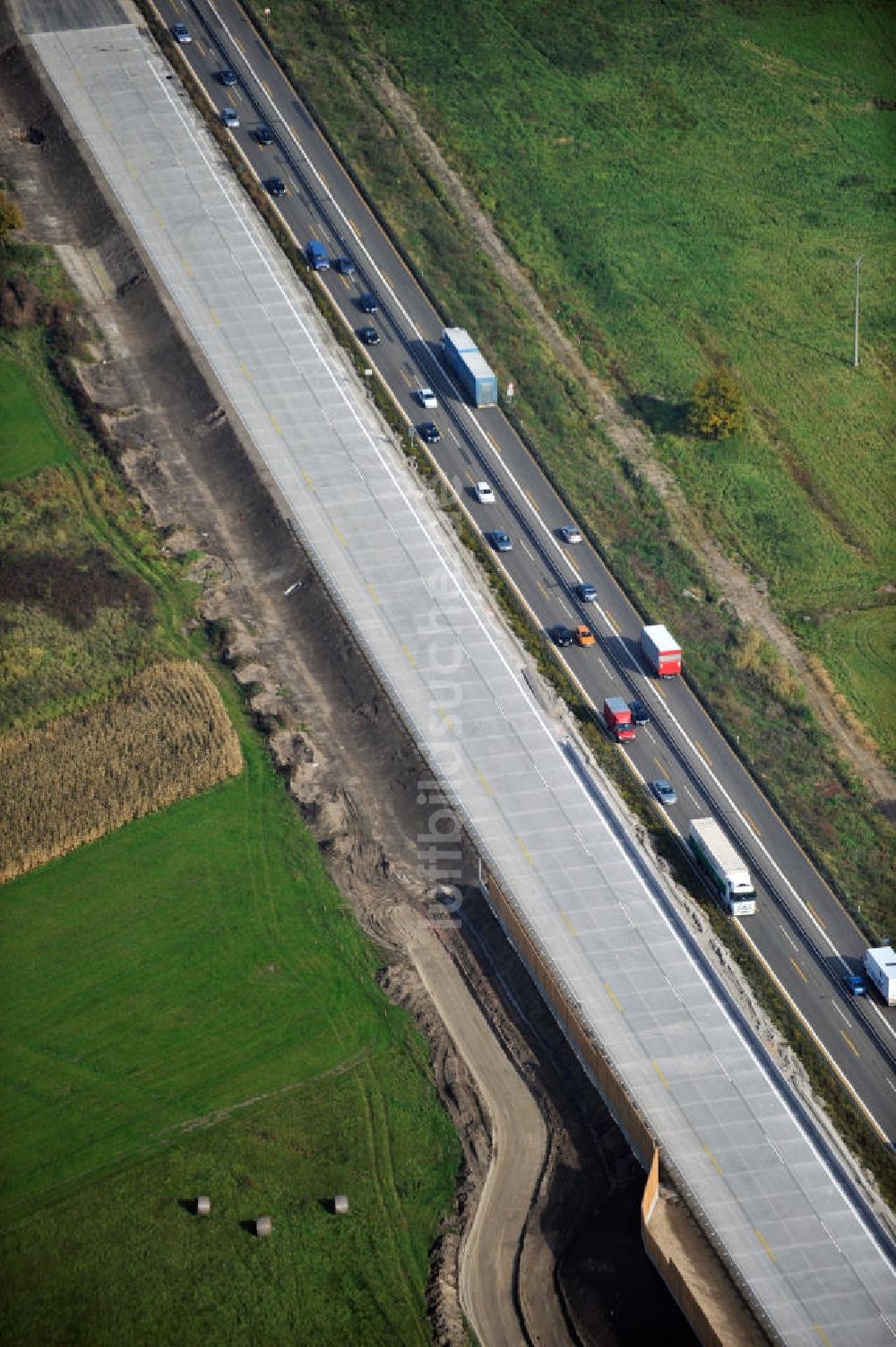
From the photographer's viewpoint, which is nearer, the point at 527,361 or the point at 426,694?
the point at 426,694

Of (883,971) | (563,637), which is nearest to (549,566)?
(563,637)

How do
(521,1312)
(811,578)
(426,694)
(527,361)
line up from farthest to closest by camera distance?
(527,361) < (811,578) < (426,694) < (521,1312)

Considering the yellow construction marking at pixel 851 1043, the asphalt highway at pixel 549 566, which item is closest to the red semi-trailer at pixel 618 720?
the asphalt highway at pixel 549 566

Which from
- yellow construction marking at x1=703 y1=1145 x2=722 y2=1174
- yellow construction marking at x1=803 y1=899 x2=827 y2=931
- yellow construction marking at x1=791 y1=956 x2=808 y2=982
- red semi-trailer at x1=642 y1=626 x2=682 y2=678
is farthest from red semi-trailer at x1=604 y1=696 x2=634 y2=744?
yellow construction marking at x1=703 y1=1145 x2=722 y2=1174

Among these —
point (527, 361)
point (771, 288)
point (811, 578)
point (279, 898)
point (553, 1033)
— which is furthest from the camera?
point (771, 288)

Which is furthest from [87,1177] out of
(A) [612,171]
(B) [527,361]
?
(A) [612,171]

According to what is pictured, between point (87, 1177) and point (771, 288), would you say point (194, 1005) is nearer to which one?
point (87, 1177)

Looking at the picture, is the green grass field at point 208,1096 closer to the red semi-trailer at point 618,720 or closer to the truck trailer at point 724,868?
the truck trailer at point 724,868

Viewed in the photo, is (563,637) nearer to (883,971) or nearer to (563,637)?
(563,637)
